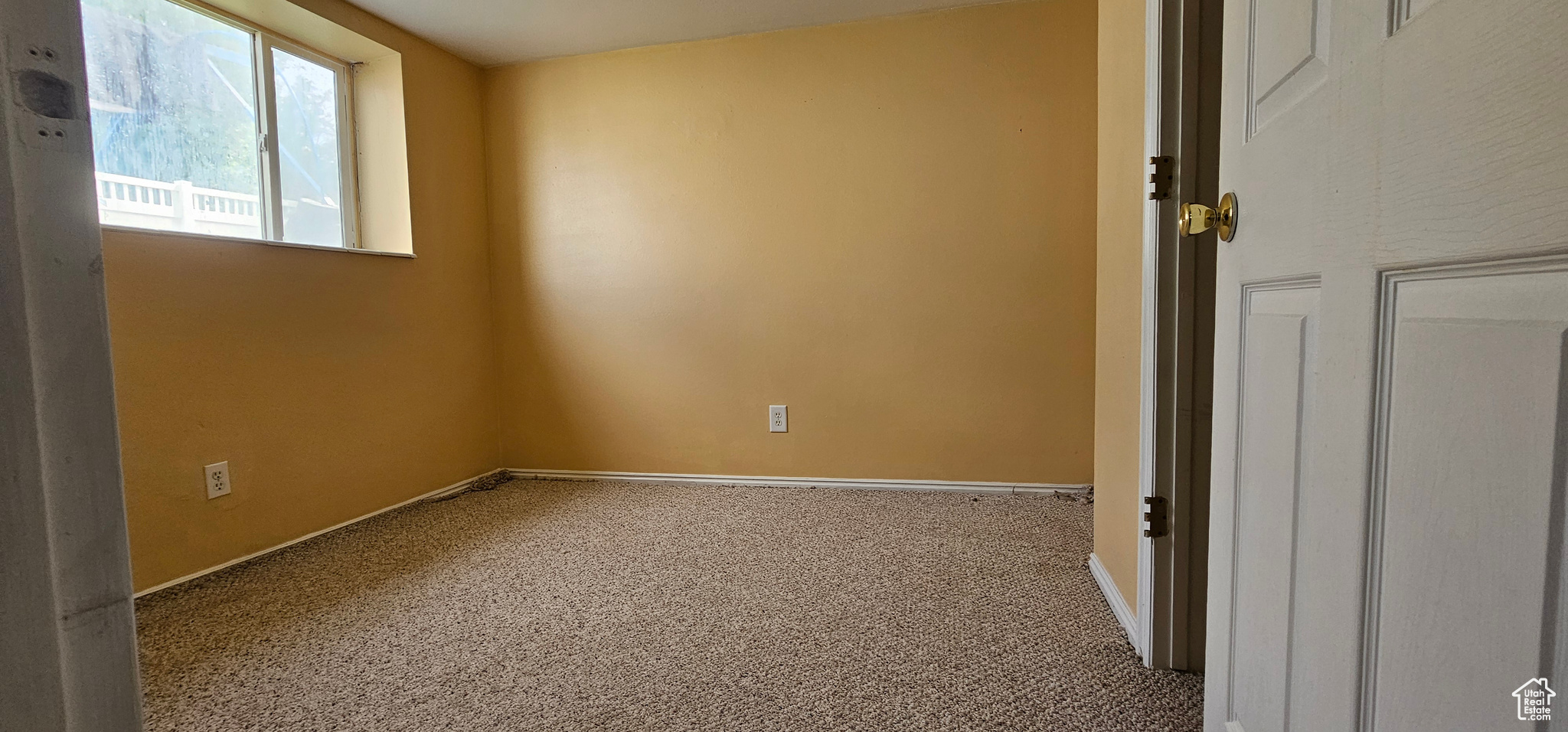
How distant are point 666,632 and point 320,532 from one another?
1.64 metres

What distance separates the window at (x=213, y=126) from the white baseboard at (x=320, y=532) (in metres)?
1.06

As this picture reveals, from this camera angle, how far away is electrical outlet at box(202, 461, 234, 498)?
1974mm

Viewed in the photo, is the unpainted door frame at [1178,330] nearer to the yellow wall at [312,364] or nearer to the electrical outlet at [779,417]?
the electrical outlet at [779,417]

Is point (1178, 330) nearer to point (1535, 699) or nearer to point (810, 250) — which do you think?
point (1535, 699)

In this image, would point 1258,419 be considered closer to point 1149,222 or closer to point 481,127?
point 1149,222


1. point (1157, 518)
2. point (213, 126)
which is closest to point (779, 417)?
point (1157, 518)

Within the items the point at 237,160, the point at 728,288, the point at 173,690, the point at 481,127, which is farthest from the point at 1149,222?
the point at 481,127

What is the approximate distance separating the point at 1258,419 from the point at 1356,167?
0.31 m

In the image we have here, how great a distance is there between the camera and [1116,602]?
1560mm

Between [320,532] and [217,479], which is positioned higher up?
[217,479]

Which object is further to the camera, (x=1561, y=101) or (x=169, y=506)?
(x=169, y=506)

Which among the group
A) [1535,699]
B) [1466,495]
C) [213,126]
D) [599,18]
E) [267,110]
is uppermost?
[599,18]

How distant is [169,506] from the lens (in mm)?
1882

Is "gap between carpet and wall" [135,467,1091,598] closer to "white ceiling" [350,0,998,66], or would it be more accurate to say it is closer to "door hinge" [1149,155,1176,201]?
"door hinge" [1149,155,1176,201]
